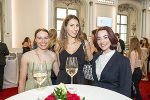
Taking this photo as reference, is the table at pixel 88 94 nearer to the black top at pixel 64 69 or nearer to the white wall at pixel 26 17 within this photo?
the black top at pixel 64 69

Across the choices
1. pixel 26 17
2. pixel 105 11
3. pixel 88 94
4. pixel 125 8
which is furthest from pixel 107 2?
pixel 88 94

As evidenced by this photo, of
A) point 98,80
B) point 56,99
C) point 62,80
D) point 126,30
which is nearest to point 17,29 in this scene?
point 62,80

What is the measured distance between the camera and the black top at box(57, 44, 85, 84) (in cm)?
187

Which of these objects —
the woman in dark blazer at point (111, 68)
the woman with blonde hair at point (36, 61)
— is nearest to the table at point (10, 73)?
the woman with blonde hair at point (36, 61)

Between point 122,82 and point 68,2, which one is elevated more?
point 68,2

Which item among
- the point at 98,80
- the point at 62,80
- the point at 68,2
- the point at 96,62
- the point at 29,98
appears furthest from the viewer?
the point at 68,2

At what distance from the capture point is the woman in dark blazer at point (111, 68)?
4.63 ft

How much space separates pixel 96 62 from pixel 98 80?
0.21 meters

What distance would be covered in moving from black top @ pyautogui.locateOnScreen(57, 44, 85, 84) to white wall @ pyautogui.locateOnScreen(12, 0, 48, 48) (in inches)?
209

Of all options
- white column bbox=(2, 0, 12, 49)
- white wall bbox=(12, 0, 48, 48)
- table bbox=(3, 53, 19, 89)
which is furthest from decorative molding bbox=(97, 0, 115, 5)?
table bbox=(3, 53, 19, 89)

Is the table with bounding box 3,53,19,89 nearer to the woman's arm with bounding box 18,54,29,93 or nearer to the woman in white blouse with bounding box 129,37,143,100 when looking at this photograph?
the woman's arm with bounding box 18,54,29,93

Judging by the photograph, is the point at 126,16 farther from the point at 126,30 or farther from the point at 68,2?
the point at 68,2

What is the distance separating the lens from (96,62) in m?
1.66

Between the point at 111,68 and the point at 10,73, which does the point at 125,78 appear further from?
the point at 10,73
